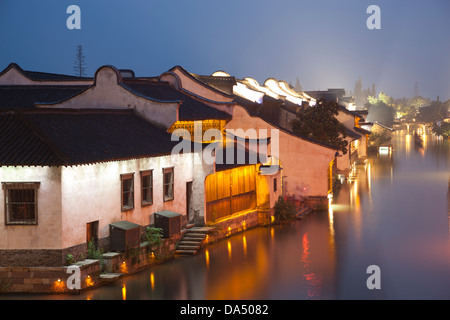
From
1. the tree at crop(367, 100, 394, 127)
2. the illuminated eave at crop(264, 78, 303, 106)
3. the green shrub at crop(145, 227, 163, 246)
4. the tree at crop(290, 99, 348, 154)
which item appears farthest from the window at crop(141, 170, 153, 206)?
the tree at crop(367, 100, 394, 127)

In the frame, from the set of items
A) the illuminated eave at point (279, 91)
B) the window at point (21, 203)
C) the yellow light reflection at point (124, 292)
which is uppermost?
the illuminated eave at point (279, 91)

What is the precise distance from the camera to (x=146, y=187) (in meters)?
26.0

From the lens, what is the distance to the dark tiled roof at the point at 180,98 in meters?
33.0

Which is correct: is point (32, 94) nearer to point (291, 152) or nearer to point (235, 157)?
point (235, 157)

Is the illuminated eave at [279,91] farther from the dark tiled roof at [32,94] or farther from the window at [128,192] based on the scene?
the window at [128,192]

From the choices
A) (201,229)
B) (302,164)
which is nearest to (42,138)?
(201,229)

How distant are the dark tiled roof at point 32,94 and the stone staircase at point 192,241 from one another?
572 inches

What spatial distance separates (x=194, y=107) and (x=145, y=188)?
9.10 meters

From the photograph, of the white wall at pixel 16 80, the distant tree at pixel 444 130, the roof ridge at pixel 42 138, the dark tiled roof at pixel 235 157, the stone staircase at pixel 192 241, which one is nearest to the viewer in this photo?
the roof ridge at pixel 42 138

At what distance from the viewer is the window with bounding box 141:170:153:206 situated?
1009 inches

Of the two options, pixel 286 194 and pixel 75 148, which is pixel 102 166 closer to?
pixel 75 148

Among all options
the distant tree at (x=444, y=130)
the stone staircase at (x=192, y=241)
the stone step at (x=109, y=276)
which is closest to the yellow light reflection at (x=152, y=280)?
the stone step at (x=109, y=276)

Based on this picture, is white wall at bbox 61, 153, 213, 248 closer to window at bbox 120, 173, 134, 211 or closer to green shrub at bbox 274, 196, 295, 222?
window at bbox 120, 173, 134, 211

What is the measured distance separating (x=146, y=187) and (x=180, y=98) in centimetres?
1006
